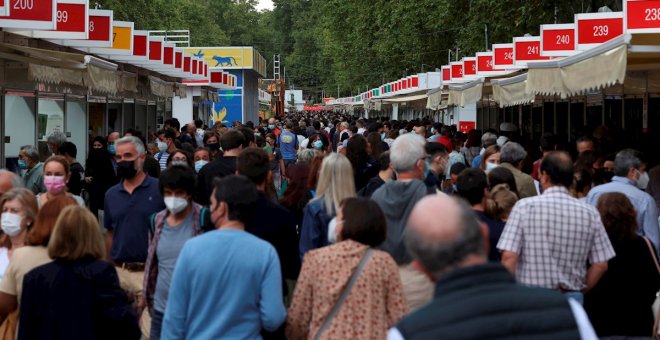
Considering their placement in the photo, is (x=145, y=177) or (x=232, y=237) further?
(x=145, y=177)

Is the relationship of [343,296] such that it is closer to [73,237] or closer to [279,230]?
[73,237]

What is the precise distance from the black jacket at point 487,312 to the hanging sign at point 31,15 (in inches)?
432

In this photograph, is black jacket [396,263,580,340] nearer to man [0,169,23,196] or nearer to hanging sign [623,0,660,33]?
man [0,169,23,196]

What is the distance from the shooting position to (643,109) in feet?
51.6

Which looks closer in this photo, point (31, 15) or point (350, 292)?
point (350, 292)

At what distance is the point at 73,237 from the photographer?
4938 millimetres

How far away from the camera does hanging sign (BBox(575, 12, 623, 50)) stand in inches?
617

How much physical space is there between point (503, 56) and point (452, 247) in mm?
19586

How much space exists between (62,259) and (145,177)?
2.49 m

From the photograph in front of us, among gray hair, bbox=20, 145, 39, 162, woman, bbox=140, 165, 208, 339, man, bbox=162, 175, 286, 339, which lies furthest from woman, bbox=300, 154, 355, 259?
gray hair, bbox=20, 145, 39, 162

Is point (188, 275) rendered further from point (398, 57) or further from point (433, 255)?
point (398, 57)

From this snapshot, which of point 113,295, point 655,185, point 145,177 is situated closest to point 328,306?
point 113,295

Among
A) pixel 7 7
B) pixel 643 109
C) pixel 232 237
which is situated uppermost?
pixel 7 7

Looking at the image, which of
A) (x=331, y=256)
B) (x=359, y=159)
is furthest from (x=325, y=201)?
(x=359, y=159)
